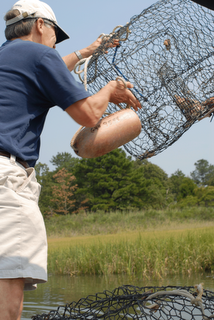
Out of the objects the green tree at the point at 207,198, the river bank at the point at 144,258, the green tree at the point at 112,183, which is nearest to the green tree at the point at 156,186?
the green tree at the point at 112,183

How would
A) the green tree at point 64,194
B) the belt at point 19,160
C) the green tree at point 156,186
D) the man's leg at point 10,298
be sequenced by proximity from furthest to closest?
the green tree at point 156,186 → the green tree at point 64,194 → the belt at point 19,160 → the man's leg at point 10,298

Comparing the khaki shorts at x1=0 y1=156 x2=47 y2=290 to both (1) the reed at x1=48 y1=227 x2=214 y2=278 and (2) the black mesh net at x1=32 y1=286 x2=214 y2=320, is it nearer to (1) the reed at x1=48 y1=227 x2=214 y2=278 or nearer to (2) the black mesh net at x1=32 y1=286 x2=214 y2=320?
(2) the black mesh net at x1=32 y1=286 x2=214 y2=320

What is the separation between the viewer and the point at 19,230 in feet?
3.67

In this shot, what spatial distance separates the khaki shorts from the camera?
3.58 ft

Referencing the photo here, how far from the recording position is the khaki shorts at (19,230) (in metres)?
1.09

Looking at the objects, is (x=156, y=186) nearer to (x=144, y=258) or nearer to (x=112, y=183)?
(x=112, y=183)

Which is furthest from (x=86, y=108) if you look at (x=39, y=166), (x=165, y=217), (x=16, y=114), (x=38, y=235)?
(x=39, y=166)

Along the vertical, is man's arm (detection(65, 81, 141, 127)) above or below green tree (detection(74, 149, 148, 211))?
above

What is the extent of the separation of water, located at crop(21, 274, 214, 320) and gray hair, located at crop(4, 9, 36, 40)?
269cm

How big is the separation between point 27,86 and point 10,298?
2.60ft

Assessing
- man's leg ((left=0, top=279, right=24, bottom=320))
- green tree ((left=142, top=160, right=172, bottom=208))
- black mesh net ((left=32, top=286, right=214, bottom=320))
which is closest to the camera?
man's leg ((left=0, top=279, right=24, bottom=320))

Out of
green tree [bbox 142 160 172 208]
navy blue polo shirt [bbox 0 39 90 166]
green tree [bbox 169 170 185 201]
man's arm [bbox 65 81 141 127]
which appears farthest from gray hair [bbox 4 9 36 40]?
green tree [bbox 169 170 185 201]

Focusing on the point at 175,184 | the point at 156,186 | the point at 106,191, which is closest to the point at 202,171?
the point at 175,184

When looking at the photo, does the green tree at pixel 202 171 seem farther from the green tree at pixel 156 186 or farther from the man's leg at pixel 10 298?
the man's leg at pixel 10 298
